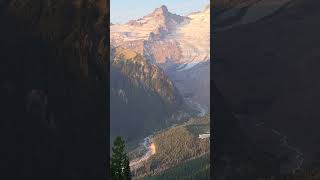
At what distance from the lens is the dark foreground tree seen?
20266 mm

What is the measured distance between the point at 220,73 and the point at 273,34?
7.32 feet

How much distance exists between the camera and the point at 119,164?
2059 cm
